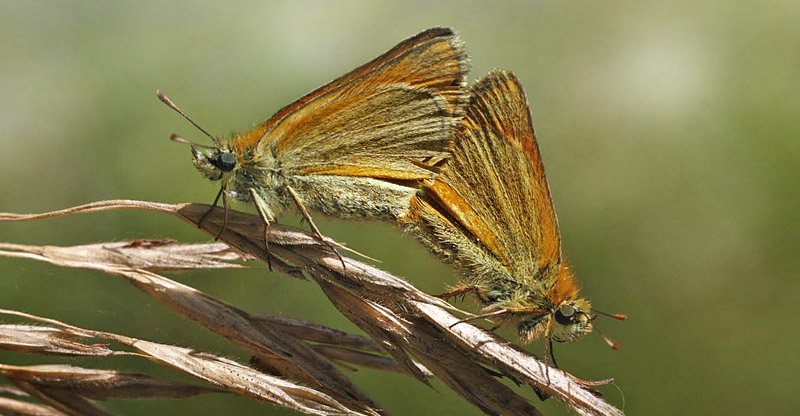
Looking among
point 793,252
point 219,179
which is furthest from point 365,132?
point 793,252

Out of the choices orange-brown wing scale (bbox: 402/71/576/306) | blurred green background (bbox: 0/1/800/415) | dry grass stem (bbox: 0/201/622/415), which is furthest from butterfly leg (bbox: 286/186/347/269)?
blurred green background (bbox: 0/1/800/415)

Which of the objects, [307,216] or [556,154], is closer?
[307,216]

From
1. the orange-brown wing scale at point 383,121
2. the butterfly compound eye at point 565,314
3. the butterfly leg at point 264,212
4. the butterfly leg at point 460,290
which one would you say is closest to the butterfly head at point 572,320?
the butterfly compound eye at point 565,314

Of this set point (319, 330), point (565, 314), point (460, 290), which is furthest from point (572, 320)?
point (319, 330)

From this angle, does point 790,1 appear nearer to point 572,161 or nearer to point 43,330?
point 572,161

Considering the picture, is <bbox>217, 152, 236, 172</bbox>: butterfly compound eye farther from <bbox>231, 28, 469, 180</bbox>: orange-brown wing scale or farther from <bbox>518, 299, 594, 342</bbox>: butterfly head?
<bbox>518, 299, 594, 342</bbox>: butterfly head

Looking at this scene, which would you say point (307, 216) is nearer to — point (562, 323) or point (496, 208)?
point (496, 208)
